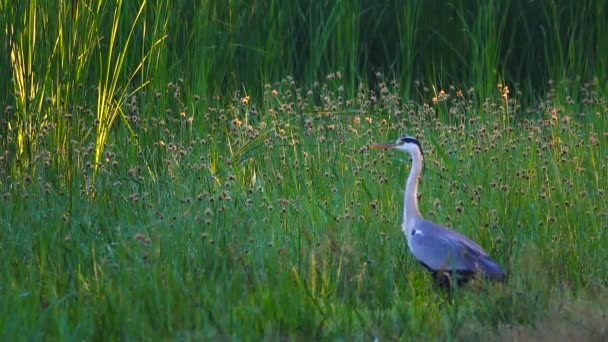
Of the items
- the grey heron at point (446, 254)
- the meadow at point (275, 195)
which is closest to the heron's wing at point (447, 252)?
the grey heron at point (446, 254)

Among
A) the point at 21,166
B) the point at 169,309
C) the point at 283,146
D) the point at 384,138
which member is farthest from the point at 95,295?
the point at 384,138

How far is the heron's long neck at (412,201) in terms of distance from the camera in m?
6.07

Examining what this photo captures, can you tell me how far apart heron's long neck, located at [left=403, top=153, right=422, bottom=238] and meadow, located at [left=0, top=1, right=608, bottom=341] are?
18cm

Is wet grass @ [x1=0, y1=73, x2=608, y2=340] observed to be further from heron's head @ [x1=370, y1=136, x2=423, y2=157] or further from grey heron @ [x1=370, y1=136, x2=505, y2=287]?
heron's head @ [x1=370, y1=136, x2=423, y2=157]

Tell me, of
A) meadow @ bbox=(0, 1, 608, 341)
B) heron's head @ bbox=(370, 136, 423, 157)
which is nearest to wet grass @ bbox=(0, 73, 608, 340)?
meadow @ bbox=(0, 1, 608, 341)

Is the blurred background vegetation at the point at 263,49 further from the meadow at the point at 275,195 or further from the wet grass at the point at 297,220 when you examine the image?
the wet grass at the point at 297,220

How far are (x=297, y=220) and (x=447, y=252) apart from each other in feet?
3.51

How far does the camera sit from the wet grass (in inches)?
189

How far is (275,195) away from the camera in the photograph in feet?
23.0

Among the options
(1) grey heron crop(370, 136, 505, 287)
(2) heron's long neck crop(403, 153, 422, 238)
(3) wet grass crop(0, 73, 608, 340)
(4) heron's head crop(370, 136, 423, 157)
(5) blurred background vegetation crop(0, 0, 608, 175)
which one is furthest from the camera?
(5) blurred background vegetation crop(0, 0, 608, 175)

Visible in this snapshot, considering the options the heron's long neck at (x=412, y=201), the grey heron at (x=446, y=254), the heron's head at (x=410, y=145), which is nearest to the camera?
the grey heron at (x=446, y=254)

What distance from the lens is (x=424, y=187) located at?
7.37 m

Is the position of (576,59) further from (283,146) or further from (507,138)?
(283,146)

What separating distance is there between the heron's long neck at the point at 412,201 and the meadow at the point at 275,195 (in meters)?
0.18
